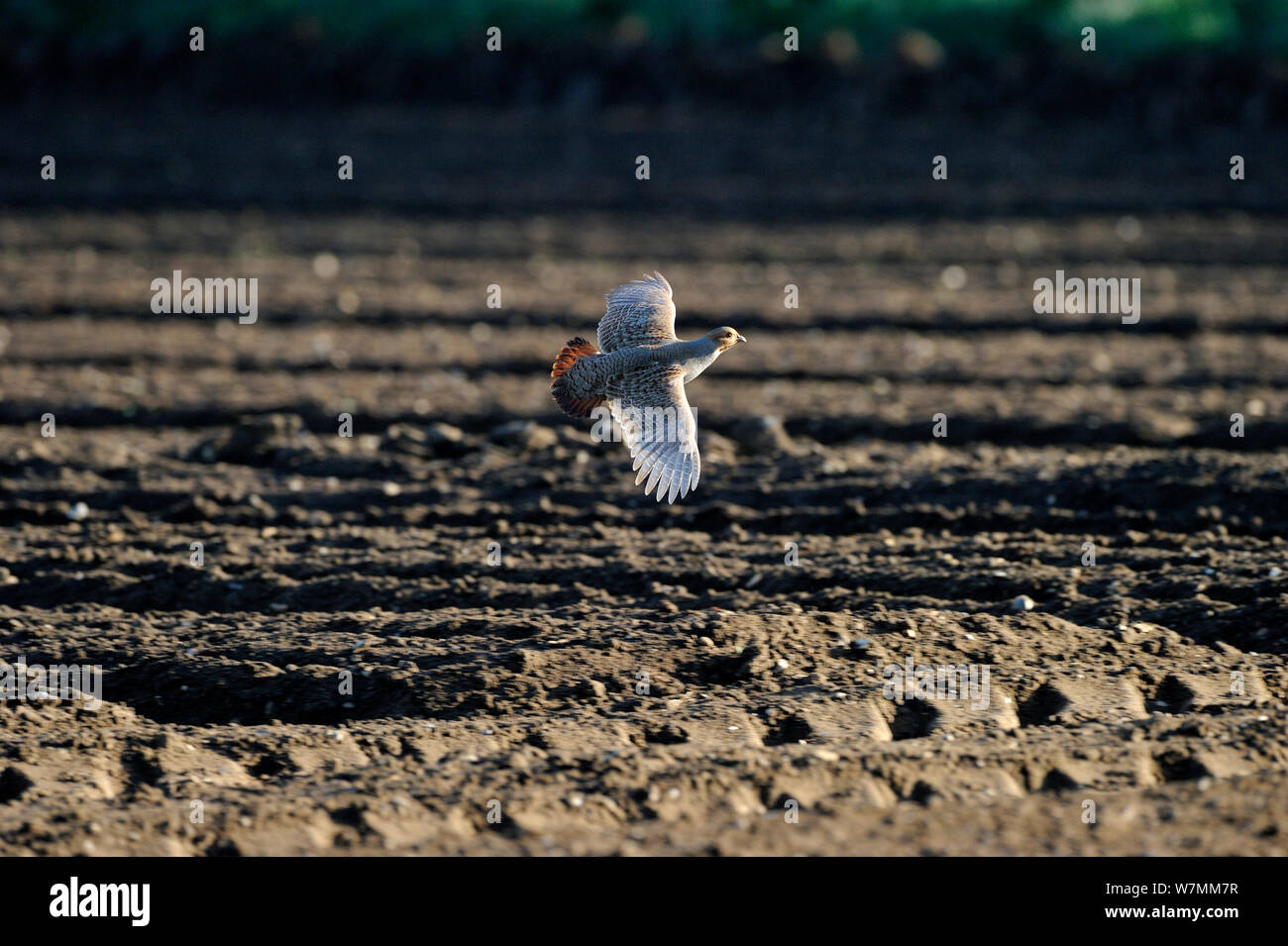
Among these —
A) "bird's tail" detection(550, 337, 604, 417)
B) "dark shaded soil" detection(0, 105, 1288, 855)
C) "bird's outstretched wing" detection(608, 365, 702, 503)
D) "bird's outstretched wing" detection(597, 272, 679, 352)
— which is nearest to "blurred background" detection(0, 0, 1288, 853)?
"dark shaded soil" detection(0, 105, 1288, 855)

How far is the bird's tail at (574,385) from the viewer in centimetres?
529

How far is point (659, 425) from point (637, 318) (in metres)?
0.64

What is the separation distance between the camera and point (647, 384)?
17.3ft

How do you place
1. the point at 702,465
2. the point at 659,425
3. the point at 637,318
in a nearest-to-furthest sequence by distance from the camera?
the point at 659,425
the point at 637,318
the point at 702,465

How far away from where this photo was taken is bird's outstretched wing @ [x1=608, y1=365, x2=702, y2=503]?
5.00 meters

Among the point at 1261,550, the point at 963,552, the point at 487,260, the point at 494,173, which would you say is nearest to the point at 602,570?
the point at 963,552

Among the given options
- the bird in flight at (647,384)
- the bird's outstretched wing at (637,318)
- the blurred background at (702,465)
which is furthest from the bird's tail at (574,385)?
the blurred background at (702,465)

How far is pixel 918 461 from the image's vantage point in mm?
7613

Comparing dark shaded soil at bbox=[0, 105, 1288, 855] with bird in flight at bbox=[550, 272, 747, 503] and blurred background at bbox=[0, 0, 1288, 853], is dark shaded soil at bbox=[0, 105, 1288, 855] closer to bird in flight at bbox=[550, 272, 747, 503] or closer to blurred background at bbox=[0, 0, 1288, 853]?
blurred background at bbox=[0, 0, 1288, 853]

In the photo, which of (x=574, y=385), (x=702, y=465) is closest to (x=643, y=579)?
(x=574, y=385)

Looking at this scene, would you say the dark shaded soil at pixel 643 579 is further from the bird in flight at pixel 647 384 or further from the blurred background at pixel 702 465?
the bird in flight at pixel 647 384

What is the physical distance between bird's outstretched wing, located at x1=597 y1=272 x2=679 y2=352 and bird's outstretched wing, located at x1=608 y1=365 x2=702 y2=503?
266 mm

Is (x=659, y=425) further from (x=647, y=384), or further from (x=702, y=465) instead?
(x=702, y=465)

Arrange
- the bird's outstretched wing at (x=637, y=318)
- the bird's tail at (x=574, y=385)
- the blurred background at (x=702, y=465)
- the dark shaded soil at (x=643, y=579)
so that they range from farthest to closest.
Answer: the bird's outstretched wing at (x=637, y=318) → the bird's tail at (x=574, y=385) → the blurred background at (x=702, y=465) → the dark shaded soil at (x=643, y=579)
